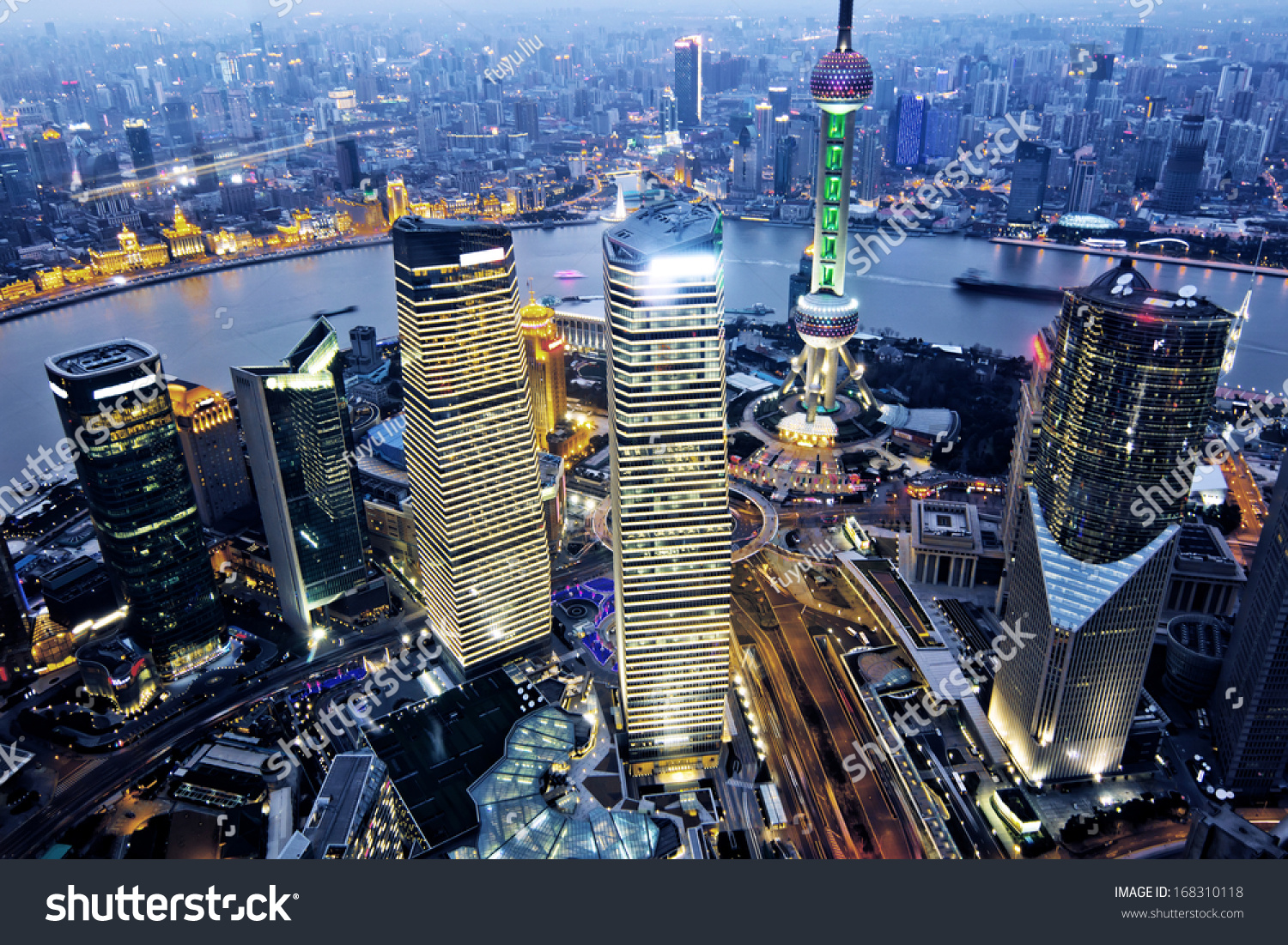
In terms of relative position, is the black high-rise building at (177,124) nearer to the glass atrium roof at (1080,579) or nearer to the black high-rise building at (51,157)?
the black high-rise building at (51,157)

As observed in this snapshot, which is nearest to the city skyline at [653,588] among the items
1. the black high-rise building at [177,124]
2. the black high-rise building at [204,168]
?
the black high-rise building at [204,168]

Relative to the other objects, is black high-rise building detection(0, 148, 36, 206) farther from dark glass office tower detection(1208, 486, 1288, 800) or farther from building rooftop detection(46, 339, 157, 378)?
dark glass office tower detection(1208, 486, 1288, 800)

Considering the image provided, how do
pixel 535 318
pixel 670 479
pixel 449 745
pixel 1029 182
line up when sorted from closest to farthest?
pixel 670 479 → pixel 449 745 → pixel 535 318 → pixel 1029 182

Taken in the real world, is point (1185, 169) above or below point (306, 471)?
above

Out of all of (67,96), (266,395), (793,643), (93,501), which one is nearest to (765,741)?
(793,643)

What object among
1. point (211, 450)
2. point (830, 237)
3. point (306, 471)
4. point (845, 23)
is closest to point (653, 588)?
point (306, 471)

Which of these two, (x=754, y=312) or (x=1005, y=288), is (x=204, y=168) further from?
(x=1005, y=288)
